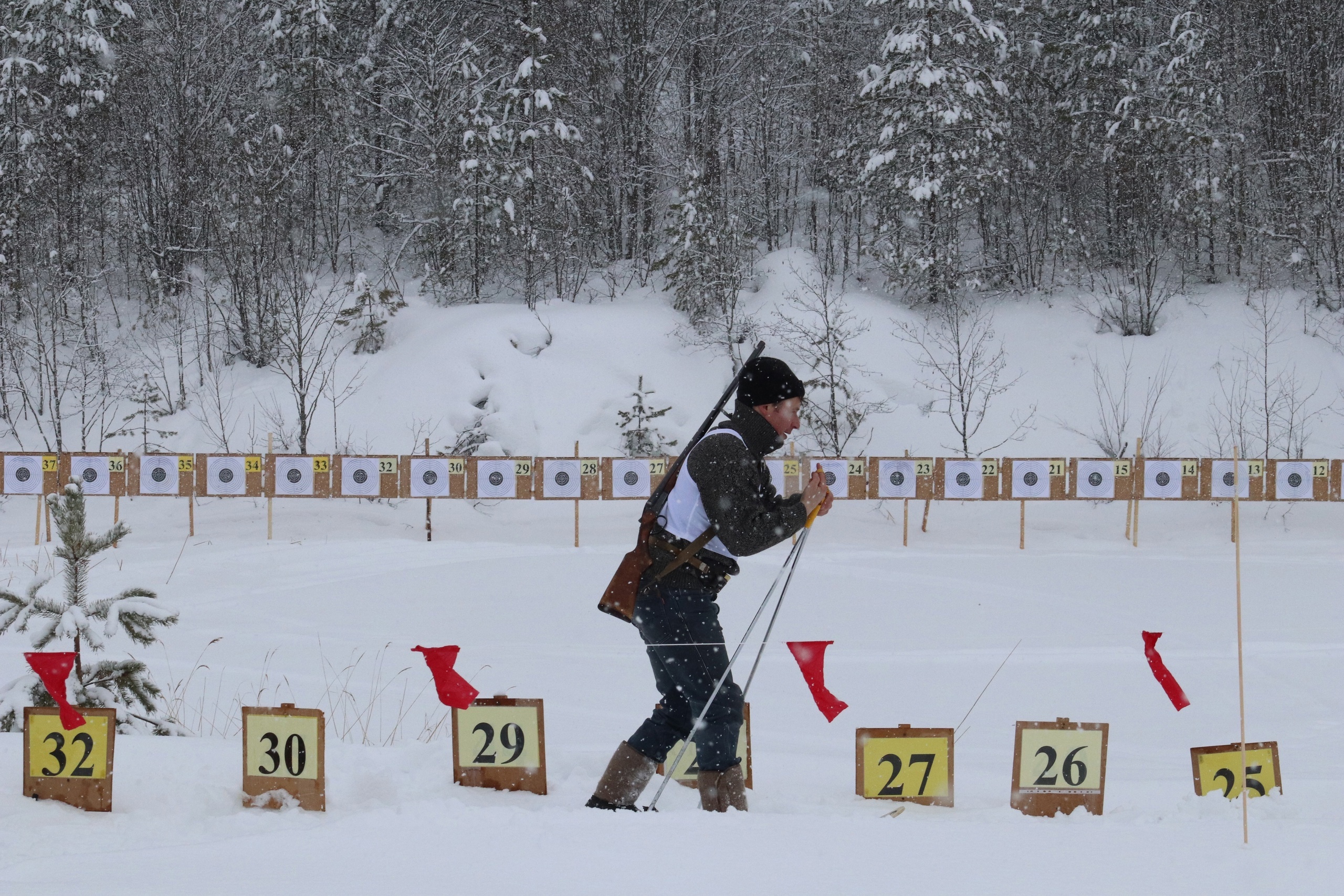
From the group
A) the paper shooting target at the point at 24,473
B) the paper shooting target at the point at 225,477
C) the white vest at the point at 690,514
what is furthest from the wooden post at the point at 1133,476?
the paper shooting target at the point at 24,473

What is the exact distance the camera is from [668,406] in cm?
1723

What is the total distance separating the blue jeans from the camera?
3.66m

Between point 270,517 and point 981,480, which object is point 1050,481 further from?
point 270,517

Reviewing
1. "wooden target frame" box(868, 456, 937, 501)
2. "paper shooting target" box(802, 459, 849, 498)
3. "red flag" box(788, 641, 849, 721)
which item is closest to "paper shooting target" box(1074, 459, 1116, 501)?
"wooden target frame" box(868, 456, 937, 501)

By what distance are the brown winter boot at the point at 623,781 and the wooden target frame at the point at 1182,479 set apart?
1185 cm

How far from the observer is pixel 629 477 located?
13977 mm

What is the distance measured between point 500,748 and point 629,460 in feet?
32.6

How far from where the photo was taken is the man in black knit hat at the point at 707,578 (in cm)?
359

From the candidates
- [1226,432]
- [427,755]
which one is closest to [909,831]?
[427,755]

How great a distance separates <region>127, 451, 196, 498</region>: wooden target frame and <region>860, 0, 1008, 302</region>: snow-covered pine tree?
511 inches

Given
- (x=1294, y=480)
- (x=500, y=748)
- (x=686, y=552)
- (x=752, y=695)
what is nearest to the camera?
(x=686, y=552)

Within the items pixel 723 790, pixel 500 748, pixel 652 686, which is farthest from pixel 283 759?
pixel 652 686

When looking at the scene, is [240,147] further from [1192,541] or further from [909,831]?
[909,831]

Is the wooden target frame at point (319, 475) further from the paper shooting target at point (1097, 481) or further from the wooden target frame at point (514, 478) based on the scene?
the paper shooting target at point (1097, 481)
